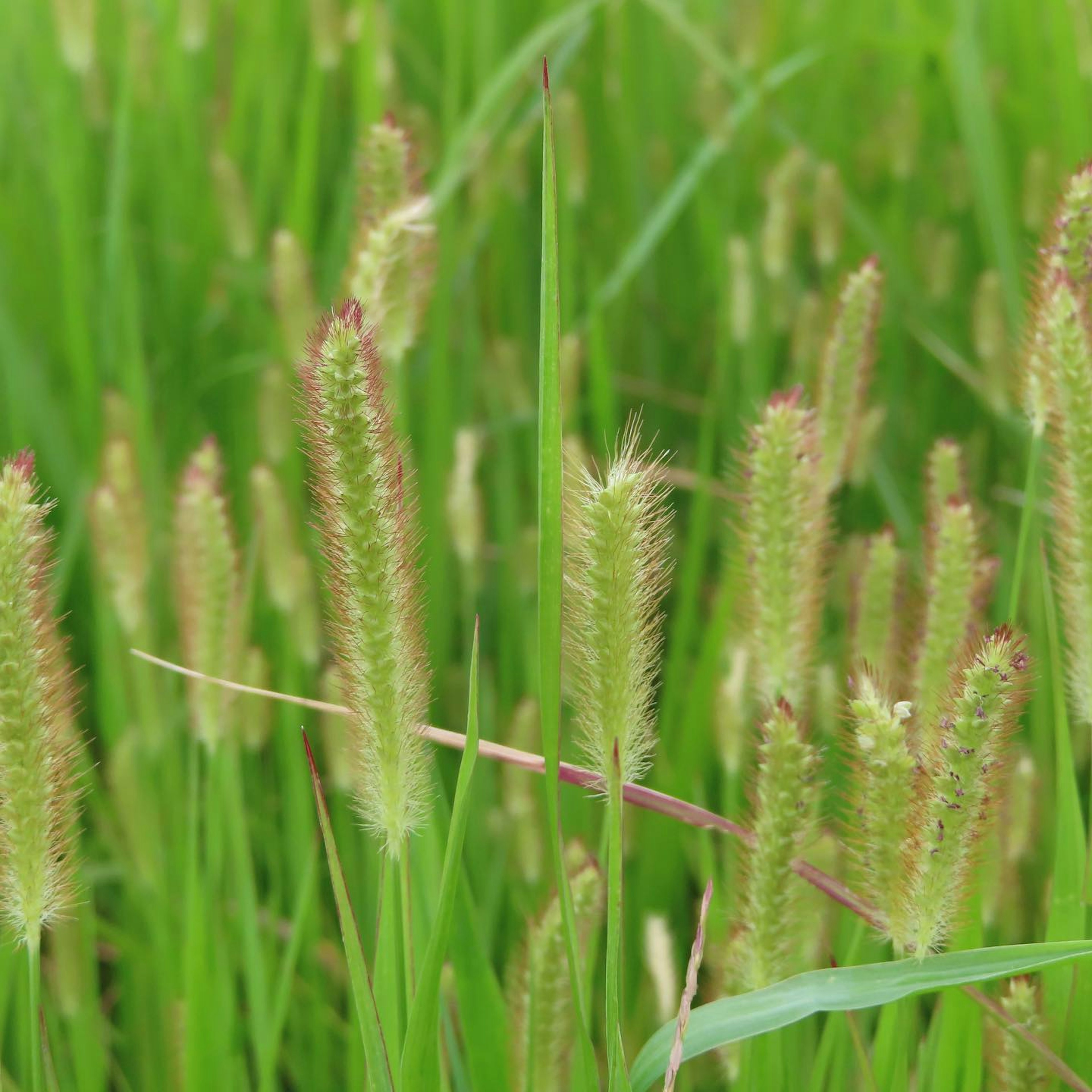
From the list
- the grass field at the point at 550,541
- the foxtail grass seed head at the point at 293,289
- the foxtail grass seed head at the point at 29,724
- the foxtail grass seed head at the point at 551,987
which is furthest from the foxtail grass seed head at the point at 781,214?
the foxtail grass seed head at the point at 29,724

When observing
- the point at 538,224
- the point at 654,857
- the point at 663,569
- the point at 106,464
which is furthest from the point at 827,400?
the point at 538,224

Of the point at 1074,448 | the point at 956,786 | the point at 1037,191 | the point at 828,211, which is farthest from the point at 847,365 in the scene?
the point at 1037,191

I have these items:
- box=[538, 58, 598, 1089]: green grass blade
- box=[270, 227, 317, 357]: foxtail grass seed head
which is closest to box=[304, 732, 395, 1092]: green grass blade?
box=[538, 58, 598, 1089]: green grass blade

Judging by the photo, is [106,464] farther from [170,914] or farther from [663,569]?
[663,569]

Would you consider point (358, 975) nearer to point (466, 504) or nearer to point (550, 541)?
point (550, 541)

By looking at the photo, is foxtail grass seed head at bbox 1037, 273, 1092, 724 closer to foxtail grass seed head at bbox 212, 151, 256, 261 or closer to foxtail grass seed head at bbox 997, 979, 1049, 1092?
foxtail grass seed head at bbox 997, 979, 1049, 1092

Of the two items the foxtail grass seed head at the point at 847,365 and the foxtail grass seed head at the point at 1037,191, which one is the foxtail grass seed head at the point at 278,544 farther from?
the foxtail grass seed head at the point at 1037,191
